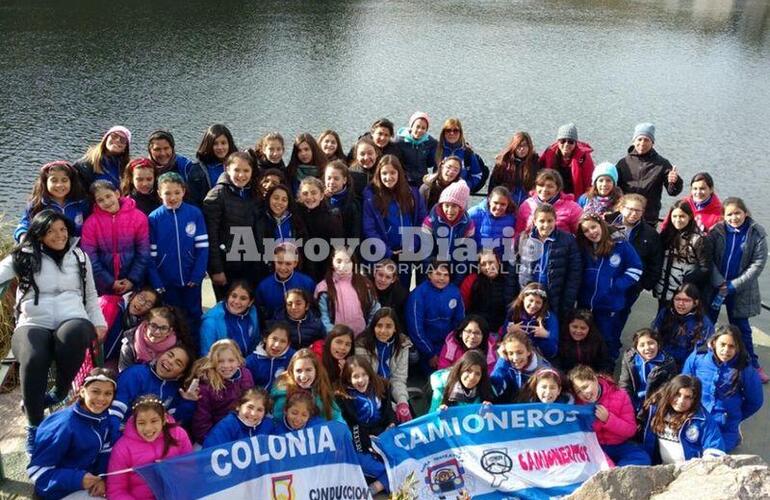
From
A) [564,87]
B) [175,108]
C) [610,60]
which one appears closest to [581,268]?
[175,108]

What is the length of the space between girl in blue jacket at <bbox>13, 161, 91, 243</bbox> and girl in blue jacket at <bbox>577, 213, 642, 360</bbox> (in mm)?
4033

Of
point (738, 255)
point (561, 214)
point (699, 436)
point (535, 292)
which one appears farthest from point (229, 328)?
point (738, 255)

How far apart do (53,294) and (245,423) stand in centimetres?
149

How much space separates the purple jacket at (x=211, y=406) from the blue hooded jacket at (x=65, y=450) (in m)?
0.73

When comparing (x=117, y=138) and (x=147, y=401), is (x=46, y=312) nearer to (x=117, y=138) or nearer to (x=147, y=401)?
(x=147, y=401)

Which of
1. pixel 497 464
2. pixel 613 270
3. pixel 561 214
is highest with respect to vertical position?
pixel 561 214

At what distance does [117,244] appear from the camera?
229 inches

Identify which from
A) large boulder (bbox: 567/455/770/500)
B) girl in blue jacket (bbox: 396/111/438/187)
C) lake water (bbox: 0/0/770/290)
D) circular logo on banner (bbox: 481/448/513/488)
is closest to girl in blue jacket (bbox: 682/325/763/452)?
large boulder (bbox: 567/455/770/500)

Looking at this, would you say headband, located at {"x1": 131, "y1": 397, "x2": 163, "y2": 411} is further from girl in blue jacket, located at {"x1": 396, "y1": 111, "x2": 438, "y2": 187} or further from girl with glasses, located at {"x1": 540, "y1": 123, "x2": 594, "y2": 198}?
girl with glasses, located at {"x1": 540, "y1": 123, "x2": 594, "y2": 198}

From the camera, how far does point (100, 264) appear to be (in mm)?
5809

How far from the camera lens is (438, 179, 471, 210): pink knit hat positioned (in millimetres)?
6461

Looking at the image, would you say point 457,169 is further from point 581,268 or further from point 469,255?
point 581,268

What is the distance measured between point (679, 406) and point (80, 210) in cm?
459

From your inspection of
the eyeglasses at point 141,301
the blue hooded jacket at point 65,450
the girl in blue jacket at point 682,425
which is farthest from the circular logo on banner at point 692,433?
the eyeglasses at point 141,301
